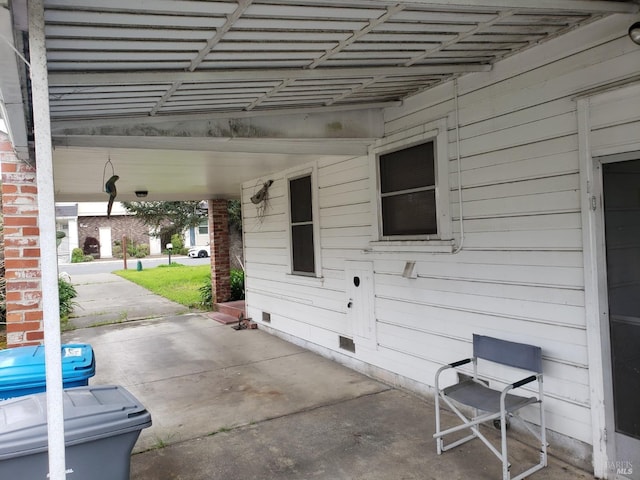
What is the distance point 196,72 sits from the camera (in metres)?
2.84

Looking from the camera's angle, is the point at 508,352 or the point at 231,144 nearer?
the point at 508,352

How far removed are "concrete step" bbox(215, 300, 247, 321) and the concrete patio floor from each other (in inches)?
93.3

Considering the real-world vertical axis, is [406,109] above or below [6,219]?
above

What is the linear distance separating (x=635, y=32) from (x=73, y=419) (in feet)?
11.3

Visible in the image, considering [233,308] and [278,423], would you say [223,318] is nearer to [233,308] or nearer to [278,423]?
[233,308]

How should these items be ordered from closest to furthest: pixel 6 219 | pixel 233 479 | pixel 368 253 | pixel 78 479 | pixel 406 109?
pixel 78 479 → pixel 233 479 → pixel 6 219 → pixel 406 109 → pixel 368 253

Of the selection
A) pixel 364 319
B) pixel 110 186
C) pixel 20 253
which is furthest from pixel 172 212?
pixel 20 253

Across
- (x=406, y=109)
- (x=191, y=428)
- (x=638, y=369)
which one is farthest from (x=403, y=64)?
(x=191, y=428)

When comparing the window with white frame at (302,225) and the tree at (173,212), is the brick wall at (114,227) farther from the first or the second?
the window with white frame at (302,225)

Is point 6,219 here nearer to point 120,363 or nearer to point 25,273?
point 25,273

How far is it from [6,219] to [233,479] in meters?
2.56

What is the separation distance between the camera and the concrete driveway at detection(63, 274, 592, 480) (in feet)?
10.6

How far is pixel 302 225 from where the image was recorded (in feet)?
21.9

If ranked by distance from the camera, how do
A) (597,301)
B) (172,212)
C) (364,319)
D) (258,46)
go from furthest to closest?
(172,212) → (364,319) → (597,301) → (258,46)
